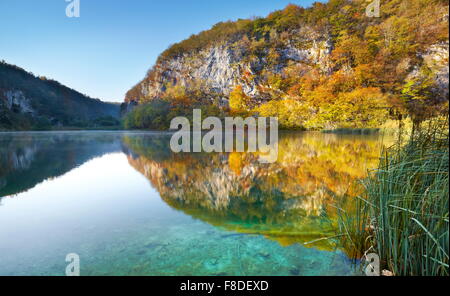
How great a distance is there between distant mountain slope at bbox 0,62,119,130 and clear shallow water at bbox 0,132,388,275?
5337 cm

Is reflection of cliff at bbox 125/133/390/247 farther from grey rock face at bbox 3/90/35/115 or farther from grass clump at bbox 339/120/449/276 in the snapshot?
grey rock face at bbox 3/90/35/115

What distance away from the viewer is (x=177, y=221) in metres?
3.92

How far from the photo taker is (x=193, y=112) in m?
45.1

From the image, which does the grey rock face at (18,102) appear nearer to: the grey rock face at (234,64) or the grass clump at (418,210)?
the grey rock face at (234,64)

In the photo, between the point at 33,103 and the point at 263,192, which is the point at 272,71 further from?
the point at 33,103

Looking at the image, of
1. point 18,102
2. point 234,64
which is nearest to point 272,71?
point 234,64

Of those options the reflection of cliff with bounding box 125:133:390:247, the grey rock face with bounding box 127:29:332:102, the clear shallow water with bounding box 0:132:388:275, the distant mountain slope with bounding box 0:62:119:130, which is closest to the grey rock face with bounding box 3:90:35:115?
the distant mountain slope with bounding box 0:62:119:130

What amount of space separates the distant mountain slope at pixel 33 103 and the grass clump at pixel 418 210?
195ft

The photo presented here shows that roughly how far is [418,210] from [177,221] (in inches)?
124

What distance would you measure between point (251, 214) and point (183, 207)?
1.33 m

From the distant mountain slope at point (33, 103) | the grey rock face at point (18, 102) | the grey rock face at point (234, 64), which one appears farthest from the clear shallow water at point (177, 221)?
the grey rock face at point (18, 102)

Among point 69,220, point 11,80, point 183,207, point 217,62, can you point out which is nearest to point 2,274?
point 69,220
